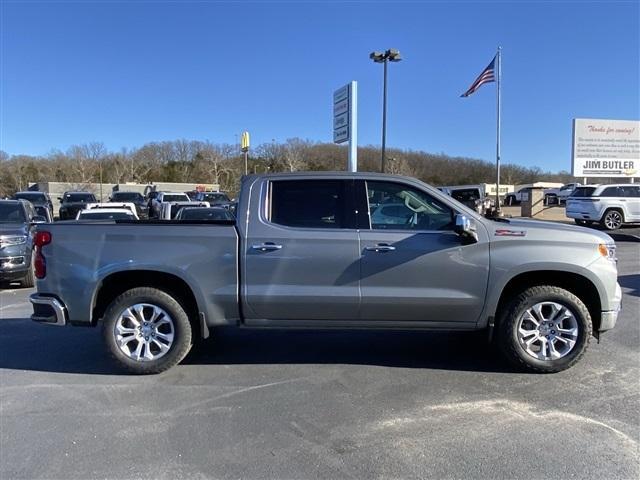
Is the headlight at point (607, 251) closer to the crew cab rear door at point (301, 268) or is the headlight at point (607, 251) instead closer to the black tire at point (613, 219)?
the crew cab rear door at point (301, 268)

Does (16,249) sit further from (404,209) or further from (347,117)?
(347,117)

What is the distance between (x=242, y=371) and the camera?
17.0 feet

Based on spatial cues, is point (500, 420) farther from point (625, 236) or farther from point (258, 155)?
point (258, 155)

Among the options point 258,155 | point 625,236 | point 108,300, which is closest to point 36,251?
point 108,300

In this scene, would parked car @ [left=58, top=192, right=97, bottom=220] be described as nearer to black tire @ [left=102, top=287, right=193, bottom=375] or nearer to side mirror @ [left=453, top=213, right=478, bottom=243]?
black tire @ [left=102, top=287, right=193, bottom=375]

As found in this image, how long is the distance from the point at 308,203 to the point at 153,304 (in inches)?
66.8

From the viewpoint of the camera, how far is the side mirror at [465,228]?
4.70 meters

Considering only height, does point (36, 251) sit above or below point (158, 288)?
above

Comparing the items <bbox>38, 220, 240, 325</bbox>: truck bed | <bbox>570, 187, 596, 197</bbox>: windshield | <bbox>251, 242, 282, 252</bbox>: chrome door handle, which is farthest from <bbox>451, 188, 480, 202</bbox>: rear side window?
<bbox>38, 220, 240, 325</bbox>: truck bed

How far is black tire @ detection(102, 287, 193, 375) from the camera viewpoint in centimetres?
503

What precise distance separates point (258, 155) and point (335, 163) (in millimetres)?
13240

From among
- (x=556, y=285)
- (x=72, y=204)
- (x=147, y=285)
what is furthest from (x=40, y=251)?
(x=72, y=204)

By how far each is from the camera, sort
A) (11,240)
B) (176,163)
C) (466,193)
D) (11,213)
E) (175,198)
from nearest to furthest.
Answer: (11,240) < (11,213) < (175,198) < (466,193) < (176,163)

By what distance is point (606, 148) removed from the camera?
31.3 meters
